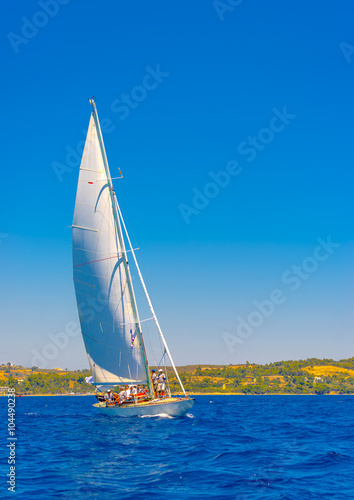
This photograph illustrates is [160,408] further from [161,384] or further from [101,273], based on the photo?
[101,273]

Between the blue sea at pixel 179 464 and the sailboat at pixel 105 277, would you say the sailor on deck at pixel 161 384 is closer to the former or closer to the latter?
the sailboat at pixel 105 277

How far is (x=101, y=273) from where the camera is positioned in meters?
42.3

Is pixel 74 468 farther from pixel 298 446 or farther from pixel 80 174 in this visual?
pixel 80 174

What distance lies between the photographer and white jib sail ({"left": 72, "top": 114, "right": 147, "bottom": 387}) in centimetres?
4191

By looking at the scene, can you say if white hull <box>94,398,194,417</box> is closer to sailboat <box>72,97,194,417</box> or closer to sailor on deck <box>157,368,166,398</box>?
sailboat <box>72,97,194,417</box>

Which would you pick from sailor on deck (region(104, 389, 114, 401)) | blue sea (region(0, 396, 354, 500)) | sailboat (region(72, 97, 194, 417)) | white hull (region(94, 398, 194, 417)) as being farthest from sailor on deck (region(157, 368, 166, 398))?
blue sea (region(0, 396, 354, 500))

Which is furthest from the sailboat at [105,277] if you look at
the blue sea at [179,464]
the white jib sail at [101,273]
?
the blue sea at [179,464]

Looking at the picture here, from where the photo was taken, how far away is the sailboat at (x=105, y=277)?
137 feet

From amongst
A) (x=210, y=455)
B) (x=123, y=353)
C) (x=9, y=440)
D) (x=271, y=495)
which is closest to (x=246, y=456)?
(x=210, y=455)

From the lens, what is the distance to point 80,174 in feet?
137

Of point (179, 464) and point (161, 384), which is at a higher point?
point (161, 384)

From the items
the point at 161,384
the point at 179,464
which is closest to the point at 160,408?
the point at 161,384

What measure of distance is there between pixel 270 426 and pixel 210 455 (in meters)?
17.5

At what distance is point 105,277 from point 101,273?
471 mm
